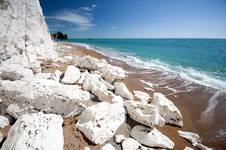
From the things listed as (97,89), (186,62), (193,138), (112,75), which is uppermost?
(112,75)

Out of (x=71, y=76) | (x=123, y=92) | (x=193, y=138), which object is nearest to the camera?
(x=193, y=138)

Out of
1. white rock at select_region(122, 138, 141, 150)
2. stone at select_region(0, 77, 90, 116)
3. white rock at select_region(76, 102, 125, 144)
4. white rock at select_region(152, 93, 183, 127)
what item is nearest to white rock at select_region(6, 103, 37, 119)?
stone at select_region(0, 77, 90, 116)

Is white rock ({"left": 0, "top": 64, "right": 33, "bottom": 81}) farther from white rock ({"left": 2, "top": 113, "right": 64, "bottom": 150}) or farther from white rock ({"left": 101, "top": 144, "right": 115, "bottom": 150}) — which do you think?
white rock ({"left": 101, "top": 144, "right": 115, "bottom": 150})

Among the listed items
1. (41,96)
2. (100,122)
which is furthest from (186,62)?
(41,96)

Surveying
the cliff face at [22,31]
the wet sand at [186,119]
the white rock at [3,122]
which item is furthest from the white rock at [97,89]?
the cliff face at [22,31]

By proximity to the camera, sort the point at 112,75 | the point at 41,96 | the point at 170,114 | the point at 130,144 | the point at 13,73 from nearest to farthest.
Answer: the point at 130,144
the point at 41,96
the point at 170,114
the point at 13,73
the point at 112,75

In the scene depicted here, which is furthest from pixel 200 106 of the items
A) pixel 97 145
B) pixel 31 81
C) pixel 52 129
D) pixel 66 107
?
pixel 31 81

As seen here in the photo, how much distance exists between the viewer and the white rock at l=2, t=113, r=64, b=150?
2.28m

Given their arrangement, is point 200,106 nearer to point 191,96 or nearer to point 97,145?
point 191,96

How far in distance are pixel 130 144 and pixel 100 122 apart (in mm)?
762

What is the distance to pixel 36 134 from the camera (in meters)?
2.43

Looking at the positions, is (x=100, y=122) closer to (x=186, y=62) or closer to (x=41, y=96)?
(x=41, y=96)

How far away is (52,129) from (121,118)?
63.3 inches

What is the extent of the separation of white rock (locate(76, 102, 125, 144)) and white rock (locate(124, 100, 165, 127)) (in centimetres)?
30
